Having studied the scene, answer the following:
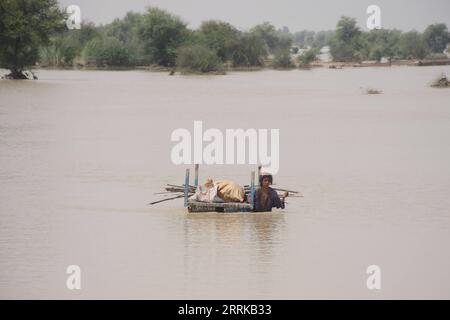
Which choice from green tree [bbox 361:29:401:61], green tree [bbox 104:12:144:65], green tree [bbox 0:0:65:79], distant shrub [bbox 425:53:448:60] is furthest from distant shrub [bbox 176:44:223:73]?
distant shrub [bbox 425:53:448:60]

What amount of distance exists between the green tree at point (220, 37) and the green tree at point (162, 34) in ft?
5.21

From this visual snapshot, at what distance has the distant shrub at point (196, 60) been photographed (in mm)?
64750

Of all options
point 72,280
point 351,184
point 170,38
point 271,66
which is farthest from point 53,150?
point 271,66

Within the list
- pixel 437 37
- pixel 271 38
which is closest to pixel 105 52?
pixel 437 37

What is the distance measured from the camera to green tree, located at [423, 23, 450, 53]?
93.6 meters

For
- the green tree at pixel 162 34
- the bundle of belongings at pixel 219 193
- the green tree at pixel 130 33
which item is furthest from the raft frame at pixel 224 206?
the green tree at pixel 130 33

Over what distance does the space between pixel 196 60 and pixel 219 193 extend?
5025 cm

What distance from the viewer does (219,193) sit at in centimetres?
1534

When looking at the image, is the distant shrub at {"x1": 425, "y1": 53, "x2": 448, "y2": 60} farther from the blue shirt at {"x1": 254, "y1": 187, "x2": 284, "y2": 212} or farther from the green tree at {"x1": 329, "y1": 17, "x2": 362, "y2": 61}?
the blue shirt at {"x1": 254, "y1": 187, "x2": 284, "y2": 212}

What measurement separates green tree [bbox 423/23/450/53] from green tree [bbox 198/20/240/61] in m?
24.4

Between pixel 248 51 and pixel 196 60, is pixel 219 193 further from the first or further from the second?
pixel 248 51

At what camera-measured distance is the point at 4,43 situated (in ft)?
175

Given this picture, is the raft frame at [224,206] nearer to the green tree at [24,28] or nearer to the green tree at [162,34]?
the green tree at [24,28]

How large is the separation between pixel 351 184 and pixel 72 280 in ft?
Answer: 26.4
